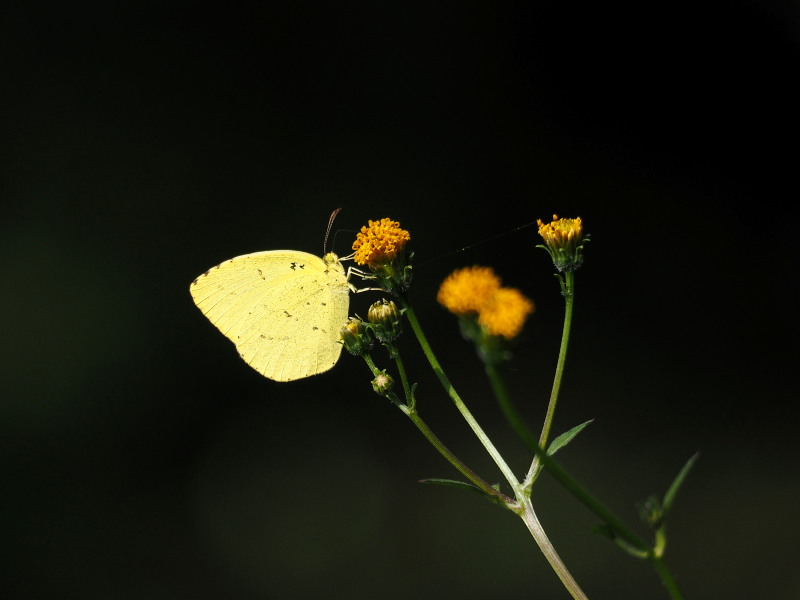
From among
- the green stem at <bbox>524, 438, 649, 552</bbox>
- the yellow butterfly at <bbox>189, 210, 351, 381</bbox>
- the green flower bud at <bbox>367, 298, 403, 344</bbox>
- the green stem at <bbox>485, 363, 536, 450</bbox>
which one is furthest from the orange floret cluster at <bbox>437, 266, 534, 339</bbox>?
the yellow butterfly at <bbox>189, 210, 351, 381</bbox>

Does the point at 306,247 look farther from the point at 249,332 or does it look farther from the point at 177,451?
the point at 249,332

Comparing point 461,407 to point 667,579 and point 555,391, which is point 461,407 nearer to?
point 555,391

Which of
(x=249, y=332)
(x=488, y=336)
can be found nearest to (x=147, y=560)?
(x=249, y=332)

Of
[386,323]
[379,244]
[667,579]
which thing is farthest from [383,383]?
[667,579]

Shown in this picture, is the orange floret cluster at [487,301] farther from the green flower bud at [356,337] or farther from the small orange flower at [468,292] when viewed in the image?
the green flower bud at [356,337]

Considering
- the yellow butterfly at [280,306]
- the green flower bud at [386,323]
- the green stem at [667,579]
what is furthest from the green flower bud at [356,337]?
the green stem at [667,579]

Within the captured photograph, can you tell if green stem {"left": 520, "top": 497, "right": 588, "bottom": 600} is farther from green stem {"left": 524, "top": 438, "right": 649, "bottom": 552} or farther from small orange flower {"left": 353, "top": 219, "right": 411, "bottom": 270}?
small orange flower {"left": 353, "top": 219, "right": 411, "bottom": 270}
